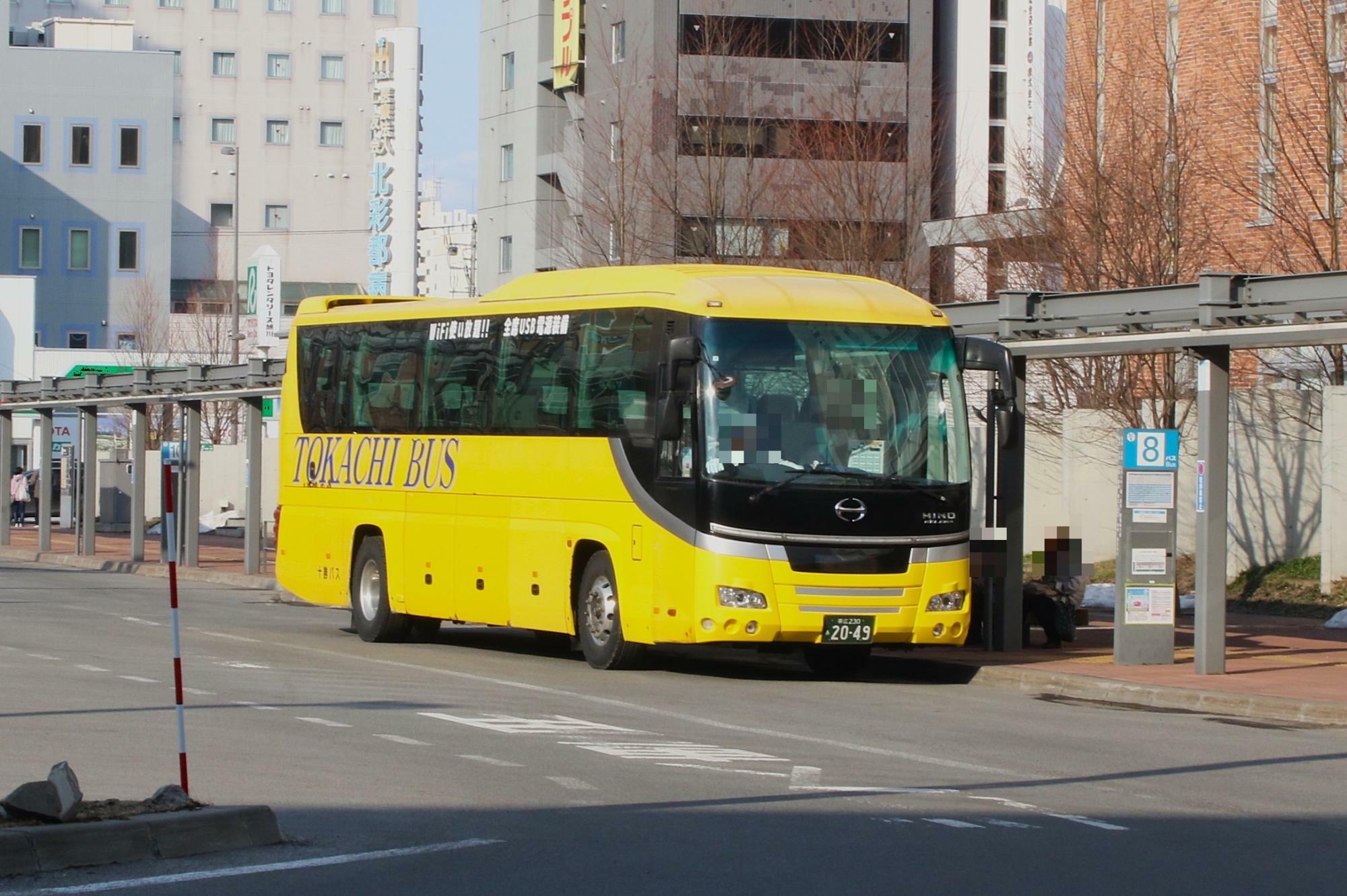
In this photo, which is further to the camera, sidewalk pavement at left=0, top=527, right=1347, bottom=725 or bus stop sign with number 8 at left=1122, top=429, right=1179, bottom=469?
bus stop sign with number 8 at left=1122, top=429, right=1179, bottom=469

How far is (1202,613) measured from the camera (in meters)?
18.3

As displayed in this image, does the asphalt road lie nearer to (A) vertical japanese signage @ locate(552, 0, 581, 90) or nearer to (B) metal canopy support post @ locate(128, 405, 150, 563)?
(B) metal canopy support post @ locate(128, 405, 150, 563)

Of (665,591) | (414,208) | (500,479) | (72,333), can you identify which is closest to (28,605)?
(500,479)

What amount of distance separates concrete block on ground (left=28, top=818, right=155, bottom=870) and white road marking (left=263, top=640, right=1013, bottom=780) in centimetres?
541

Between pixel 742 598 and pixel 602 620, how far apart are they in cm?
192

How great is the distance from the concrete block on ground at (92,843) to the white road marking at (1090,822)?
4505mm

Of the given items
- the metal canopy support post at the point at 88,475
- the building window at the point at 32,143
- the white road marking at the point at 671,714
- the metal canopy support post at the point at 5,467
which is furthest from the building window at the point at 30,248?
the white road marking at the point at 671,714

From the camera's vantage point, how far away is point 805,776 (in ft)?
38.0

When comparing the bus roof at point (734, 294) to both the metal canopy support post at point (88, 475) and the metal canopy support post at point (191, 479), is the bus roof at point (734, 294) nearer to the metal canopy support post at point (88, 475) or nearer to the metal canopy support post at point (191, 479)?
the metal canopy support post at point (191, 479)

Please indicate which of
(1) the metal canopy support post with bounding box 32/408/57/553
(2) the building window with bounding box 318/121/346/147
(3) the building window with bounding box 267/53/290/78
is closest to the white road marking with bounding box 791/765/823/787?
(1) the metal canopy support post with bounding box 32/408/57/553

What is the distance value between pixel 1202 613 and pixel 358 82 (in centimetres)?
8615

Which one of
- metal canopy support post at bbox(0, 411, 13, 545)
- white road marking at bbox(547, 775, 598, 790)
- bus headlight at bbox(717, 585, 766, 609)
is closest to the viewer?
white road marking at bbox(547, 775, 598, 790)

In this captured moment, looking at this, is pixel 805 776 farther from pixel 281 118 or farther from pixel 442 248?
pixel 442 248

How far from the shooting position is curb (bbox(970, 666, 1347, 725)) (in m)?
15.9
